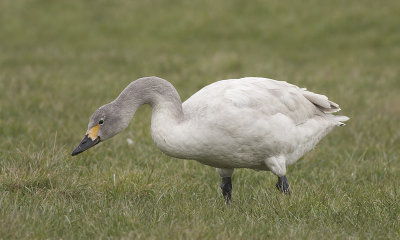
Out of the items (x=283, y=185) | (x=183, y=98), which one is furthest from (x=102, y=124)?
(x=183, y=98)

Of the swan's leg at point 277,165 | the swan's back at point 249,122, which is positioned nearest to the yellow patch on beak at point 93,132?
the swan's back at point 249,122

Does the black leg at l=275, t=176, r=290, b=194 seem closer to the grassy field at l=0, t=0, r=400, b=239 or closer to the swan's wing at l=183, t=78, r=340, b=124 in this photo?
the grassy field at l=0, t=0, r=400, b=239

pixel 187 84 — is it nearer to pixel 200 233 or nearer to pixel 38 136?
pixel 38 136

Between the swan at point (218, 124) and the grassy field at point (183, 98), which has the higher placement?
the swan at point (218, 124)

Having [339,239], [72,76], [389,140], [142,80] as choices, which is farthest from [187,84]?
[339,239]

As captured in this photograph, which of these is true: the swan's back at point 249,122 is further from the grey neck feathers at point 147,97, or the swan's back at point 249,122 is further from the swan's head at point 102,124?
the swan's head at point 102,124

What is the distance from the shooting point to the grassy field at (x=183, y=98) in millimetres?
4430

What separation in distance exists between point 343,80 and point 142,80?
269 inches

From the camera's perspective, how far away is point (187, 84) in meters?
10.6

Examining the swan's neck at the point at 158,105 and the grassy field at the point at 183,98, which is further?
the swan's neck at the point at 158,105

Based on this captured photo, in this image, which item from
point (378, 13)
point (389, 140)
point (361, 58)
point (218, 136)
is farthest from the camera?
point (378, 13)

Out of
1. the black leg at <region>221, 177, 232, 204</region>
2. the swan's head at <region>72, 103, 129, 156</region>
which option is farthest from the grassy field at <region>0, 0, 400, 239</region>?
the swan's head at <region>72, 103, 129, 156</region>

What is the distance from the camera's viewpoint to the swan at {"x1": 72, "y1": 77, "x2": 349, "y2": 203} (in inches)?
187

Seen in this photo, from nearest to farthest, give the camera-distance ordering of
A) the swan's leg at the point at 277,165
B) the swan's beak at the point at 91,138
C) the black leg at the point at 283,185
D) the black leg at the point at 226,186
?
the swan's beak at the point at 91,138
the swan's leg at the point at 277,165
the black leg at the point at 283,185
the black leg at the point at 226,186
